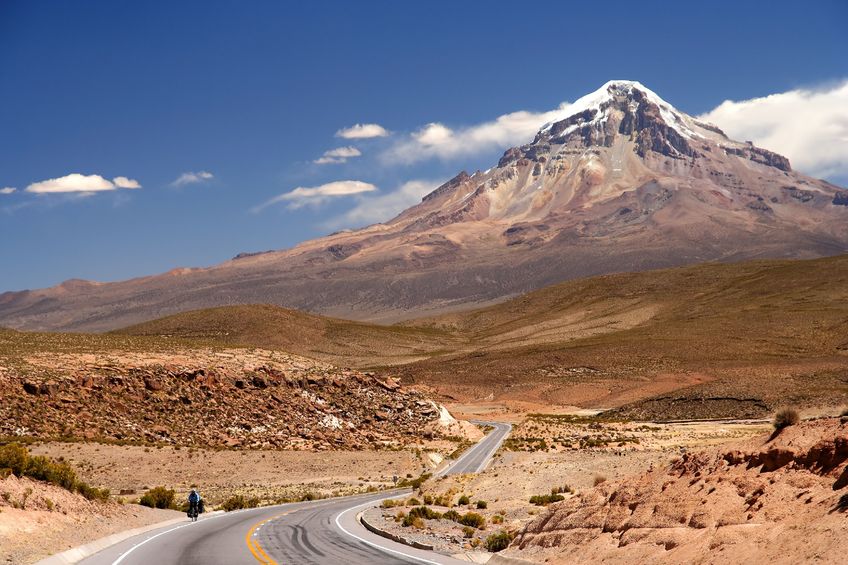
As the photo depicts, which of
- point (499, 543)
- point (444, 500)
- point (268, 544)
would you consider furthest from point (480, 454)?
point (499, 543)

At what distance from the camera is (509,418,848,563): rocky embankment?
13.0 metres

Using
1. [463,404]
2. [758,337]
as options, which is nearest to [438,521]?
[463,404]

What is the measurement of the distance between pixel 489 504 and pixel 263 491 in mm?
19431

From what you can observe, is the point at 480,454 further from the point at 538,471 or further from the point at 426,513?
the point at 426,513

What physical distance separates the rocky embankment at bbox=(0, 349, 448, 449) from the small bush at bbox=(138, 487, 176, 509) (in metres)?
17.1

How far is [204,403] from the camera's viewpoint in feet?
209

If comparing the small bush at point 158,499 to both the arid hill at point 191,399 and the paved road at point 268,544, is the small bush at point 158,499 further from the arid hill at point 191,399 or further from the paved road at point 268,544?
the arid hill at point 191,399

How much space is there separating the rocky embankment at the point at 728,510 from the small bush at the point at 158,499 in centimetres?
2176

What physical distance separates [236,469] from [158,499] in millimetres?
17196

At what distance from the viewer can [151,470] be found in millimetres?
49656

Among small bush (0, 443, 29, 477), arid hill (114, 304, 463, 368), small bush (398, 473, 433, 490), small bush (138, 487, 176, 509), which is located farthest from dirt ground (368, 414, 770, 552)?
arid hill (114, 304, 463, 368)

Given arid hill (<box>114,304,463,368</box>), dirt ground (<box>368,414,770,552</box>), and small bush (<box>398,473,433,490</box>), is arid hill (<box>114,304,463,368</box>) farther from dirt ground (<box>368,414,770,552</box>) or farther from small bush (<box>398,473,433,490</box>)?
small bush (<box>398,473,433,490</box>)

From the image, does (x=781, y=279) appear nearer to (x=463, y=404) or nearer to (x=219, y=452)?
(x=463, y=404)

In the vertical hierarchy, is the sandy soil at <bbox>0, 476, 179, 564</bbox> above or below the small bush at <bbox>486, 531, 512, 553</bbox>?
above
